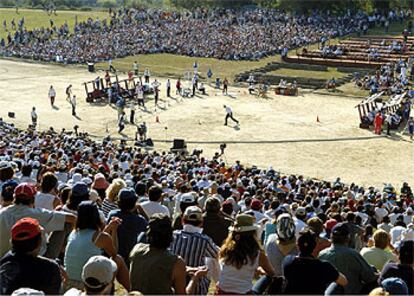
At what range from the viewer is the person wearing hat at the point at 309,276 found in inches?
232

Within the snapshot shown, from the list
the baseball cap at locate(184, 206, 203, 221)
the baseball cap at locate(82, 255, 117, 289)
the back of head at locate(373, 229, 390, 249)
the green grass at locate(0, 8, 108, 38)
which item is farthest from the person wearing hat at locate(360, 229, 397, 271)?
the green grass at locate(0, 8, 108, 38)

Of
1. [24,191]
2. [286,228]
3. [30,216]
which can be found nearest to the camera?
[286,228]

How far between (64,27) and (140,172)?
50.5 m

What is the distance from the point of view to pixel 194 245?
6680mm

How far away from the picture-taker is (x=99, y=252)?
6.63 metres

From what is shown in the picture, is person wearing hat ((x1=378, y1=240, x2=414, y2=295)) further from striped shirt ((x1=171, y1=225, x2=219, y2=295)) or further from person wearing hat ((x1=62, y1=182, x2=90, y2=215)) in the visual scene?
person wearing hat ((x1=62, y1=182, x2=90, y2=215))

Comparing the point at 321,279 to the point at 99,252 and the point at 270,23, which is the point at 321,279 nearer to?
the point at 99,252

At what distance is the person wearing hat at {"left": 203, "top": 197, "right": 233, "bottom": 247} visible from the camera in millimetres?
8117

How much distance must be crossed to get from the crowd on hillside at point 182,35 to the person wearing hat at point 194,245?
47246 millimetres

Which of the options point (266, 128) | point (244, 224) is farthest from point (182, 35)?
point (244, 224)

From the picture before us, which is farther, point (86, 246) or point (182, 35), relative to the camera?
point (182, 35)

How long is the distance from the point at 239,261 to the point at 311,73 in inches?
1685

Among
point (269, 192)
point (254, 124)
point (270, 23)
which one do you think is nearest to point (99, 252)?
point (269, 192)

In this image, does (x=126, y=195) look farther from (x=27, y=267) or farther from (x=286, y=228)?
(x=27, y=267)
